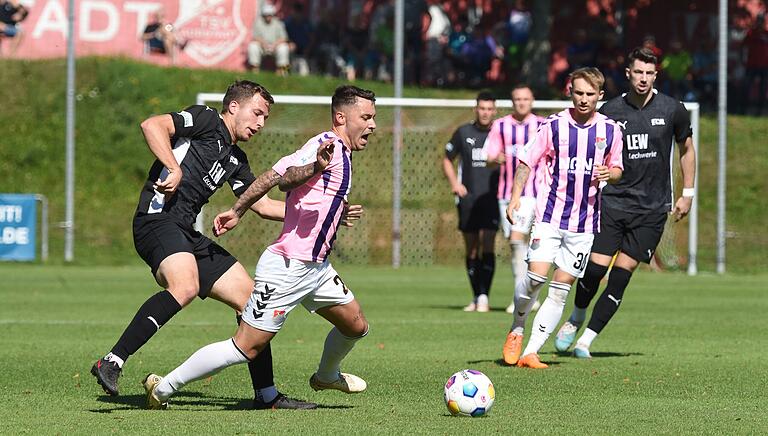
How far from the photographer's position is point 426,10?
27109 millimetres

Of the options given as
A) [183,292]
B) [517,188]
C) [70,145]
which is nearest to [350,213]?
[183,292]

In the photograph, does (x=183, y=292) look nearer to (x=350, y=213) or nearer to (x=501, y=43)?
(x=350, y=213)

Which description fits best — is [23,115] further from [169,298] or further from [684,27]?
[169,298]

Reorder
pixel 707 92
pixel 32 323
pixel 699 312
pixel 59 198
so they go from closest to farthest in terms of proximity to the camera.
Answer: pixel 32 323 < pixel 699 312 < pixel 59 198 < pixel 707 92

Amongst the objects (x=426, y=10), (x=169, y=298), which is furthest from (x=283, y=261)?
(x=426, y=10)

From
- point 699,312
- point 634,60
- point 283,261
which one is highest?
point 634,60

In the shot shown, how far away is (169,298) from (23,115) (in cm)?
1940

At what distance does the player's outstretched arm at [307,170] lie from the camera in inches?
287

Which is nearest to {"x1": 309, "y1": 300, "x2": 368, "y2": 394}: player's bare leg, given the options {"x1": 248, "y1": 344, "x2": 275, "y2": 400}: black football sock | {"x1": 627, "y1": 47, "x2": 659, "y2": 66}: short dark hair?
{"x1": 248, "y1": 344, "x2": 275, "y2": 400}: black football sock

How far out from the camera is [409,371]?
31.8 feet

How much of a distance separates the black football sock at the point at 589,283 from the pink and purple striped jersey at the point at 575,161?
754 millimetres

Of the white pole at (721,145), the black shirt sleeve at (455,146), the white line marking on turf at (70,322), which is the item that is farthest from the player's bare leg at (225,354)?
the white pole at (721,145)

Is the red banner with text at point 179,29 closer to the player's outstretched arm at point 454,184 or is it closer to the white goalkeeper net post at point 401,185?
the white goalkeeper net post at point 401,185

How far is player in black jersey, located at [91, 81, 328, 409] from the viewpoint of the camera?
7957mm
